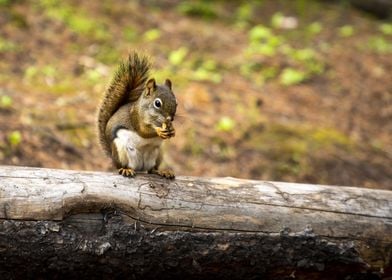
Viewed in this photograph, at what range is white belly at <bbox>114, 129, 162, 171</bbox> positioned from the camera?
2.92 meters

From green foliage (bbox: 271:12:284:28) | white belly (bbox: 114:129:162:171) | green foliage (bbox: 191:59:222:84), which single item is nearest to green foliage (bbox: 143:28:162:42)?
green foliage (bbox: 191:59:222:84)

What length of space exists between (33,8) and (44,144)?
303 cm

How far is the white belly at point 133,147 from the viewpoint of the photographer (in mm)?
2920

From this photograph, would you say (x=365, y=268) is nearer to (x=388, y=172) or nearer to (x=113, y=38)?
(x=388, y=172)

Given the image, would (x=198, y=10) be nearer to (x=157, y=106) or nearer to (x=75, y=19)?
(x=75, y=19)

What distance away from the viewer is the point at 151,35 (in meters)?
6.68

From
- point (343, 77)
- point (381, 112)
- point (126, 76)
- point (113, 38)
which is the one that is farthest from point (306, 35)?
point (126, 76)

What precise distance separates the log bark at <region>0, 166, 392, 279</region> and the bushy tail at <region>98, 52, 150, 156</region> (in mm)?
507

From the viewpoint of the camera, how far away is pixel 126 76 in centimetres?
298

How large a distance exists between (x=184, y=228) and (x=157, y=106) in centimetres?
65

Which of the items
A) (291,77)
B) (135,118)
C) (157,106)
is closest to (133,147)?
(135,118)

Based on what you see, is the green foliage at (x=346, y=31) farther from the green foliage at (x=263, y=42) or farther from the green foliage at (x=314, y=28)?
the green foliage at (x=263, y=42)

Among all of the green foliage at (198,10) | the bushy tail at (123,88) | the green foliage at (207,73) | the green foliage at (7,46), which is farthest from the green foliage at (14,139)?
the green foliage at (198,10)

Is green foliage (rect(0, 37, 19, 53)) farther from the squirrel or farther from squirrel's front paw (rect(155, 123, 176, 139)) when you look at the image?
squirrel's front paw (rect(155, 123, 176, 139))
